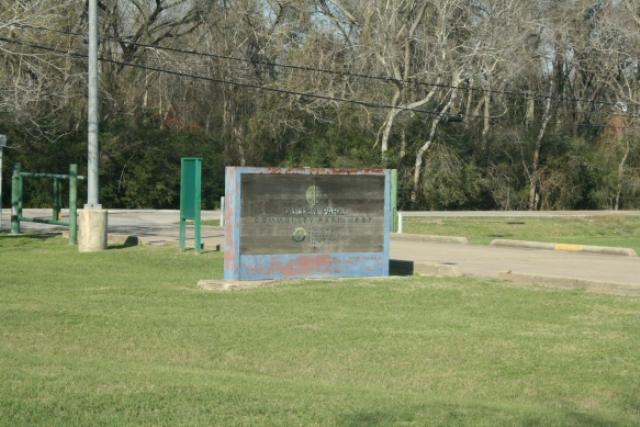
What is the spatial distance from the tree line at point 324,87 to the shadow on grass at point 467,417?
33.8 meters

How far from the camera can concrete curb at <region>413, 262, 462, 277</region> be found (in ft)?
54.8

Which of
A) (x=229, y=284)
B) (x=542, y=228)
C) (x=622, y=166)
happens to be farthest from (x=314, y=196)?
(x=622, y=166)

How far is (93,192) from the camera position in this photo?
2227 centimetres

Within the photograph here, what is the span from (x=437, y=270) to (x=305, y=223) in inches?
94.2

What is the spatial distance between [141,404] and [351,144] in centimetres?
3905

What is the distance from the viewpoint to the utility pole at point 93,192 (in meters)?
21.5

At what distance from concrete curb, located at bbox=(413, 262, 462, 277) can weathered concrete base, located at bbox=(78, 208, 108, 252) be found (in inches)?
282

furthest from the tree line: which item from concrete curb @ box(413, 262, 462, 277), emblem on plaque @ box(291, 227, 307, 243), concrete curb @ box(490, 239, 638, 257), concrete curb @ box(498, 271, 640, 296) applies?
concrete curb @ box(498, 271, 640, 296)

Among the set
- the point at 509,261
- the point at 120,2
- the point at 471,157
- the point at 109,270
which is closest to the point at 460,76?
the point at 471,157

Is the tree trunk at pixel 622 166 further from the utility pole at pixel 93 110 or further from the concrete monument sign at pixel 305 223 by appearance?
the concrete monument sign at pixel 305 223

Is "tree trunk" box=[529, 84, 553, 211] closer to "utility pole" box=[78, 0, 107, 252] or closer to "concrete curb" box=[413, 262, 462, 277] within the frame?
"utility pole" box=[78, 0, 107, 252]

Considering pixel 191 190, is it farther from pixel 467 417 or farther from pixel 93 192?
pixel 467 417

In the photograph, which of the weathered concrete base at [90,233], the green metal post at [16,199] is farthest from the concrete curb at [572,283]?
the green metal post at [16,199]

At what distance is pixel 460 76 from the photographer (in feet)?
147
